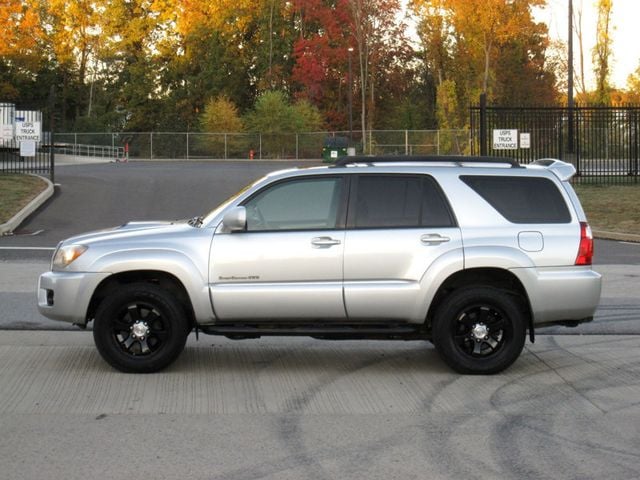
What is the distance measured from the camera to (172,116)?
73.8 meters

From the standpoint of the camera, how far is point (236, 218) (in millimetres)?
7770

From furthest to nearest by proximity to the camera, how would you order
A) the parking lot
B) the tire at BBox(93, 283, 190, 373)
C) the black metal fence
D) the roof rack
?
the black metal fence, the roof rack, the tire at BBox(93, 283, 190, 373), the parking lot

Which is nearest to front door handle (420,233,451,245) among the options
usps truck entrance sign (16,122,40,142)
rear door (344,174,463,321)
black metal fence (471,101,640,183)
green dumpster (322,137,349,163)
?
rear door (344,174,463,321)

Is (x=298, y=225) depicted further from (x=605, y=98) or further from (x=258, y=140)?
(x=605, y=98)

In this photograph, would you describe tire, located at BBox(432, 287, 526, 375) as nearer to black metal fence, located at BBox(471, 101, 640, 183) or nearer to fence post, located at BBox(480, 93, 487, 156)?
fence post, located at BBox(480, 93, 487, 156)

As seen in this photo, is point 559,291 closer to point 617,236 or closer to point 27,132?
point 617,236

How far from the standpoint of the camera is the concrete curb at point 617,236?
21000 millimetres

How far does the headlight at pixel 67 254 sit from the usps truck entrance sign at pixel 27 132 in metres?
21.9

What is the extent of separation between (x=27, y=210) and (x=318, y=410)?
19.2m

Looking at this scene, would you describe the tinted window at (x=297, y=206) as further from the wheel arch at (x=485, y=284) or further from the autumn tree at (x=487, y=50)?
the autumn tree at (x=487, y=50)

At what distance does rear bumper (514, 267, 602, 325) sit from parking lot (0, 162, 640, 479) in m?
0.52

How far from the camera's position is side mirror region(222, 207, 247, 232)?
7762mm

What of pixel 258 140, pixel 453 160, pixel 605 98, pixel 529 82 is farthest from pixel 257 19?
pixel 453 160

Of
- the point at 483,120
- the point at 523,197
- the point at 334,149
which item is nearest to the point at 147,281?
the point at 523,197
